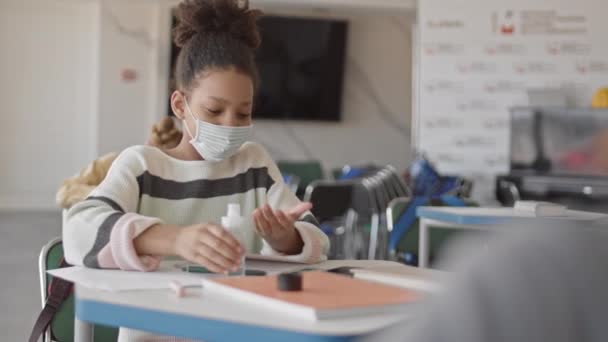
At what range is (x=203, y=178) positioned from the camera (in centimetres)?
206

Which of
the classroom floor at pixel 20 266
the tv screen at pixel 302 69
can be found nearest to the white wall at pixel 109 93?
the tv screen at pixel 302 69

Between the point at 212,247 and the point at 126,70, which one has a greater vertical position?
the point at 126,70

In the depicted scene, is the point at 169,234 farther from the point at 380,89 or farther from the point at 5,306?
the point at 380,89

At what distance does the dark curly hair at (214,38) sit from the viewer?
6.81 ft

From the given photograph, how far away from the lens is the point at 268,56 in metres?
11.8

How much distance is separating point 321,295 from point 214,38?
0.97 meters

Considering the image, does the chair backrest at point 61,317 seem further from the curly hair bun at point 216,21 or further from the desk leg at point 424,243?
the desk leg at point 424,243

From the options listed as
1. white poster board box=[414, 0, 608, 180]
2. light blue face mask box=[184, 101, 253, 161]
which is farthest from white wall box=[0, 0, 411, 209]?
light blue face mask box=[184, 101, 253, 161]

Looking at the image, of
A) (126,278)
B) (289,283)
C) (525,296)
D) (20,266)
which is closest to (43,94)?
(20,266)

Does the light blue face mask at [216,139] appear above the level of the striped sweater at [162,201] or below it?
above

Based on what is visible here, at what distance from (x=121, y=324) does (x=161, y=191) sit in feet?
2.34

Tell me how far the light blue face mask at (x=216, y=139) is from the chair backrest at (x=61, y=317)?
0.53 m

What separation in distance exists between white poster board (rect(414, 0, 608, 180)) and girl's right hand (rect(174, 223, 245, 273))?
7437 mm

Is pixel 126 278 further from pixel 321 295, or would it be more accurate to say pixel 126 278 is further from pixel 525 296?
pixel 525 296
